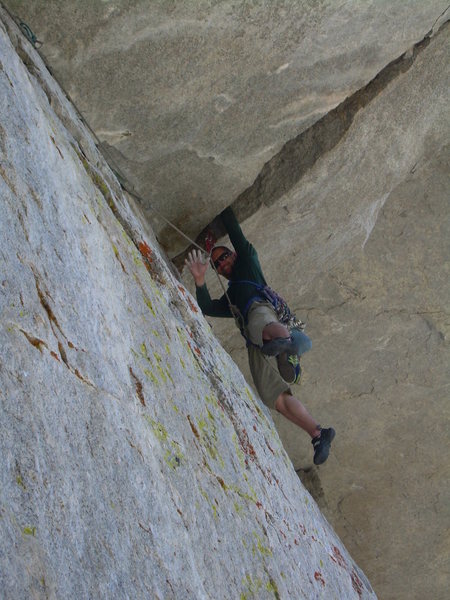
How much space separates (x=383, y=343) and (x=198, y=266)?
2191 mm

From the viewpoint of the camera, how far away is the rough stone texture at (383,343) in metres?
5.05

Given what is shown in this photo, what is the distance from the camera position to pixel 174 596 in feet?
4.86

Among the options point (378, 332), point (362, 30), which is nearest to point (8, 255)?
point (362, 30)

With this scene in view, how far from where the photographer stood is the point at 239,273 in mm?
4535

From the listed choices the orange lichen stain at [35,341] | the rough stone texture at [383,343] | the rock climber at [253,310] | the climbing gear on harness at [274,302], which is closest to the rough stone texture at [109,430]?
the orange lichen stain at [35,341]

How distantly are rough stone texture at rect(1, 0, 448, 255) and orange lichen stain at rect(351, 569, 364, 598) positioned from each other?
2.43 metres

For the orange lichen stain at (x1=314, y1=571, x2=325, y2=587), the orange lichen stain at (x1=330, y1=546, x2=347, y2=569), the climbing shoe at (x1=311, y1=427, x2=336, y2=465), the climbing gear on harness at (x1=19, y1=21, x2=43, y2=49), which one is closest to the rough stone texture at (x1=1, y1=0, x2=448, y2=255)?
the climbing gear on harness at (x1=19, y1=21, x2=43, y2=49)

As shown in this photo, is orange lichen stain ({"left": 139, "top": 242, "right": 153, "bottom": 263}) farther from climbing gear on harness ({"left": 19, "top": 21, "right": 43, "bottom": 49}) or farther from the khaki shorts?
the khaki shorts

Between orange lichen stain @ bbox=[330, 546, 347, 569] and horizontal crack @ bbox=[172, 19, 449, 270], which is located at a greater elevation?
horizontal crack @ bbox=[172, 19, 449, 270]

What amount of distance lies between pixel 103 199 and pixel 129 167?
1344mm

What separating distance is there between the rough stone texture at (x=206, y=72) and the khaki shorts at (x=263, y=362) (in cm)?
73

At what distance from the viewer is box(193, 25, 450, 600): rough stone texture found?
505 cm

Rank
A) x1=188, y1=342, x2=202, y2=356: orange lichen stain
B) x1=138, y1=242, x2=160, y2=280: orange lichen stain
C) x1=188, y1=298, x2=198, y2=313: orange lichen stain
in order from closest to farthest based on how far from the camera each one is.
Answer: x1=188, y1=342, x2=202, y2=356: orange lichen stain
x1=138, y1=242, x2=160, y2=280: orange lichen stain
x1=188, y1=298, x2=198, y2=313: orange lichen stain

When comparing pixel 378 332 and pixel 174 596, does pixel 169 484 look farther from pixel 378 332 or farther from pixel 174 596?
pixel 378 332
